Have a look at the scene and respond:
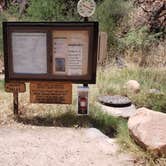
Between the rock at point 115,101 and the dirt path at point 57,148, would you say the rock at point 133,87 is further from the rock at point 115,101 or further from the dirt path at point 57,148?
the dirt path at point 57,148

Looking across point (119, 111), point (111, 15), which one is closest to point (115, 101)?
point (119, 111)

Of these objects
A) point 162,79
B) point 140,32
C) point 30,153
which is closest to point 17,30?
point 30,153

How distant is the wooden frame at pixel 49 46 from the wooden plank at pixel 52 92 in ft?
0.41

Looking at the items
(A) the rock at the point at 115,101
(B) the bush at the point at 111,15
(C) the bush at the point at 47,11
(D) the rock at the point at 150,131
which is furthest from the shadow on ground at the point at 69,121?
(C) the bush at the point at 47,11

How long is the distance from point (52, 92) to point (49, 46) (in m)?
0.68

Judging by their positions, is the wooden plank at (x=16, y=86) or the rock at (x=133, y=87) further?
the rock at (x=133, y=87)

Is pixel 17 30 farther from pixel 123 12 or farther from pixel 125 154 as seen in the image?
pixel 123 12

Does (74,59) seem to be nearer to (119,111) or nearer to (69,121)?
(69,121)

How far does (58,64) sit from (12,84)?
75 cm

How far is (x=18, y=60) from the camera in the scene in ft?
23.0

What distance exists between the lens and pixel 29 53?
22.9ft

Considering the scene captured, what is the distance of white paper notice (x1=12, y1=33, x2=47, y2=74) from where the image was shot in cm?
692

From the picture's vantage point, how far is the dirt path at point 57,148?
5.43m

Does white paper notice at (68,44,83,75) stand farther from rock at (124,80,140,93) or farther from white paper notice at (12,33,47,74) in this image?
rock at (124,80,140,93)
